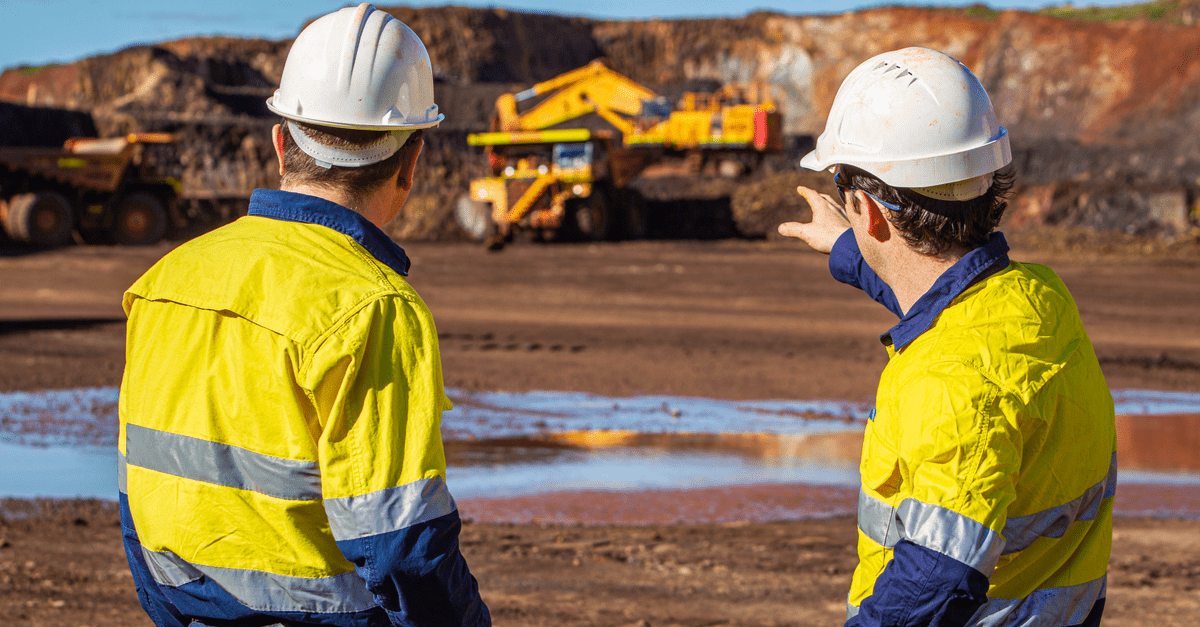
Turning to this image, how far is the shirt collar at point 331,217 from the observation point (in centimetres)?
159

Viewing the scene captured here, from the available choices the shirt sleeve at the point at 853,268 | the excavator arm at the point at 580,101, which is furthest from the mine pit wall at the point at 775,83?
the shirt sleeve at the point at 853,268

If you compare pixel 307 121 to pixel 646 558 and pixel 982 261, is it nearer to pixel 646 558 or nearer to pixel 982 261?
pixel 982 261

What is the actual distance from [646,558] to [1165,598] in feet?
7.57

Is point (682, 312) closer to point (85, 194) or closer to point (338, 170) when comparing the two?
point (338, 170)

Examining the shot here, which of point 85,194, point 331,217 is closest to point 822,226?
point 331,217

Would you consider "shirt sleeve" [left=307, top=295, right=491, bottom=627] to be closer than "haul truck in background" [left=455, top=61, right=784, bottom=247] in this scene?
Yes

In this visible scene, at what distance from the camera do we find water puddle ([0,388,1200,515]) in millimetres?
6512

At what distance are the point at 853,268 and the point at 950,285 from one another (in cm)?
68

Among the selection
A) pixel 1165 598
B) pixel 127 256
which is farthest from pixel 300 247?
pixel 127 256

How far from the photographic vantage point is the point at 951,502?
145 centimetres

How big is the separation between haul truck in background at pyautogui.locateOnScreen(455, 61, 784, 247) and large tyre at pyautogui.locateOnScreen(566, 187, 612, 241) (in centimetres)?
2

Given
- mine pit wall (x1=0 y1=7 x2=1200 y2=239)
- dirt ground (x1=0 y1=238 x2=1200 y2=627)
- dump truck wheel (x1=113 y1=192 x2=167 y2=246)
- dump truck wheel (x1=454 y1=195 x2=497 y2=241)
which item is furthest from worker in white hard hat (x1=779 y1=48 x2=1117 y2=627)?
dump truck wheel (x1=113 y1=192 x2=167 y2=246)

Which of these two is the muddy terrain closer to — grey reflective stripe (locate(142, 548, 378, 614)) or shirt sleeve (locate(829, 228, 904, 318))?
shirt sleeve (locate(829, 228, 904, 318))

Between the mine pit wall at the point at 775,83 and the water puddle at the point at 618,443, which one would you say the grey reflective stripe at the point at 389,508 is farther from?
the mine pit wall at the point at 775,83
